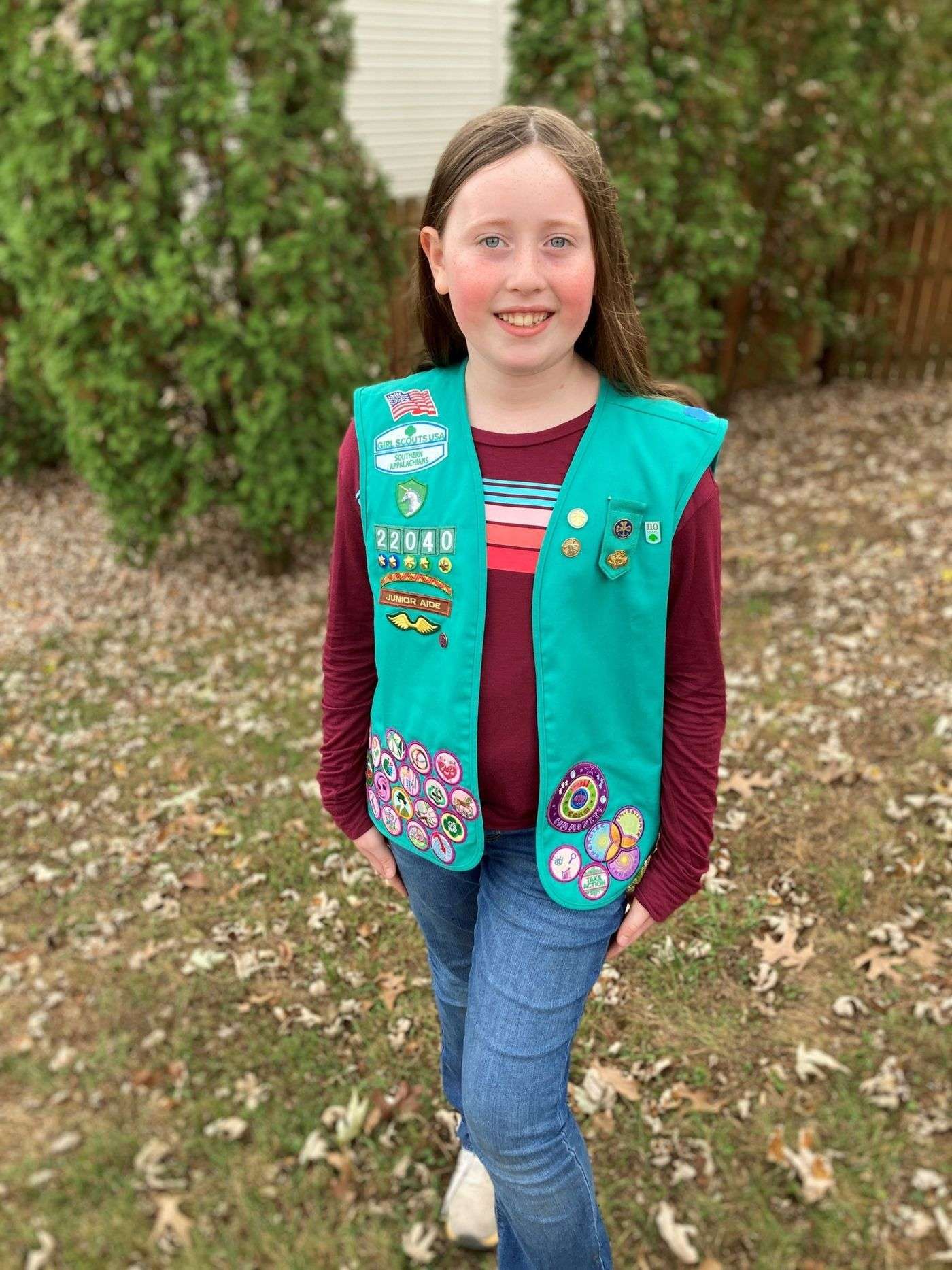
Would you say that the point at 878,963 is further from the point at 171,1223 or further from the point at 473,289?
the point at 473,289

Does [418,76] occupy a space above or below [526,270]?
above

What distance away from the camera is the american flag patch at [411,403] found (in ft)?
6.28

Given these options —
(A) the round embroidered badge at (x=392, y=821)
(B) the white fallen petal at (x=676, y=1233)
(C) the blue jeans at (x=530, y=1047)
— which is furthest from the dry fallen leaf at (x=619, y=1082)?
(A) the round embroidered badge at (x=392, y=821)

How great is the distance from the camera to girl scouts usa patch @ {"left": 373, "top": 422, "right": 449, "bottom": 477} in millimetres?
1873

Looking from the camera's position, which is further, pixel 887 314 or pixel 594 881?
pixel 887 314

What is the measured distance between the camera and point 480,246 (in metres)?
1.70

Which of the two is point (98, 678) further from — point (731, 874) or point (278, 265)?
point (731, 874)

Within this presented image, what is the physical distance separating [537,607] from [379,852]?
0.79m

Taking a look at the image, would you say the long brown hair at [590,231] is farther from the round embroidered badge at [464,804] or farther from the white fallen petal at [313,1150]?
the white fallen petal at [313,1150]

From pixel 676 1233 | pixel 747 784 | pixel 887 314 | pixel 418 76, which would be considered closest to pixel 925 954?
pixel 747 784

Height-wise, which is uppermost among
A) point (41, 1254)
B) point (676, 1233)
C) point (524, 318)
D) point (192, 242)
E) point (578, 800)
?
point (524, 318)

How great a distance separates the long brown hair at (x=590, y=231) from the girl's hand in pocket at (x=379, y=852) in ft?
3.42

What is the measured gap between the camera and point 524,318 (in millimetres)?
1710

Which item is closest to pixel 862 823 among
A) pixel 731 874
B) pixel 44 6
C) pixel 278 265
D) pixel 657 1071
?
pixel 731 874
